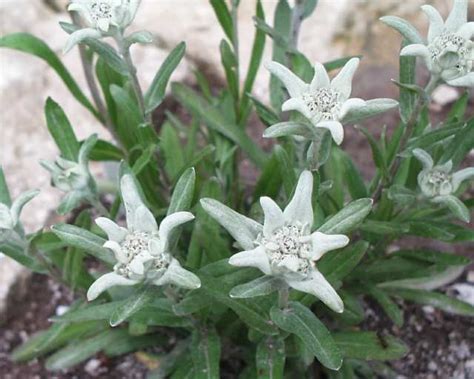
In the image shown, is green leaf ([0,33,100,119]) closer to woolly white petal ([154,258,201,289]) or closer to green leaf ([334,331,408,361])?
woolly white petal ([154,258,201,289])

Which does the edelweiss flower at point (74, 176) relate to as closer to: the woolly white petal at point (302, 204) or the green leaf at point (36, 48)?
the green leaf at point (36, 48)

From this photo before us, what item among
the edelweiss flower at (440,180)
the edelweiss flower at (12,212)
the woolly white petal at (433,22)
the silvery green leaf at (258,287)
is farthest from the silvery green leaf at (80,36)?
the edelweiss flower at (440,180)

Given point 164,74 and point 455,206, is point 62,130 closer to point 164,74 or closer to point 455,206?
point 164,74

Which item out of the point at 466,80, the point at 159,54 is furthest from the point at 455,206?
the point at 159,54

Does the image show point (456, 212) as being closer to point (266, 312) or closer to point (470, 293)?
point (266, 312)

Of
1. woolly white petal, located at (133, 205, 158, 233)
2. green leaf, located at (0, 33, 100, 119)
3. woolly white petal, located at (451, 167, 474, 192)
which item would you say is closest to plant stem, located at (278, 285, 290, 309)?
woolly white petal, located at (133, 205, 158, 233)

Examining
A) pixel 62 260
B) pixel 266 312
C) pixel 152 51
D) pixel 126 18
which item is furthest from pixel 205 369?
pixel 152 51

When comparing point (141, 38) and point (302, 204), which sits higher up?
point (141, 38)
